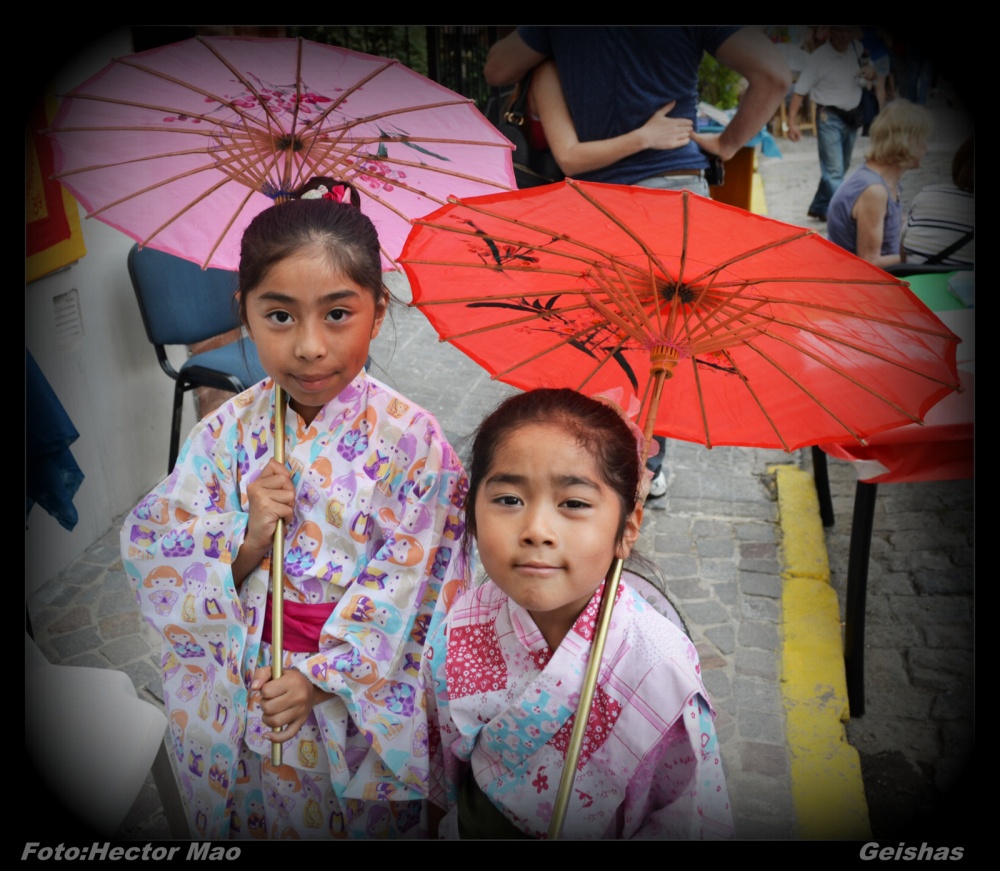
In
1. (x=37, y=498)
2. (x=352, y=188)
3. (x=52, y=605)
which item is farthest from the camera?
(x=52, y=605)

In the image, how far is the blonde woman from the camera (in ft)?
13.3

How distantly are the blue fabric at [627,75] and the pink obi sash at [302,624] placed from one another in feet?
6.73

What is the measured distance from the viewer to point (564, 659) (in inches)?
64.6

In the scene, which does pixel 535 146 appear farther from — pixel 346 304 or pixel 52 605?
pixel 52 605

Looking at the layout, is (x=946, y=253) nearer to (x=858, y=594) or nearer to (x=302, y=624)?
(x=858, y=594)

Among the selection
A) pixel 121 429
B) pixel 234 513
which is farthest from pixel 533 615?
pixel 121 429

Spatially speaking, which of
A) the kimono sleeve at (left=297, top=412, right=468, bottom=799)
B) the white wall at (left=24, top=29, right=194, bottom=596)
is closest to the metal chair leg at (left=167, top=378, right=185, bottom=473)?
the white wall at (left=24, top=29, right=194, bottom=596)

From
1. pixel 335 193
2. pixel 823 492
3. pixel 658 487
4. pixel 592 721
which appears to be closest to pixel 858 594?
pixel 823 492

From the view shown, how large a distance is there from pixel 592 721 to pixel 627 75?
7.69ft

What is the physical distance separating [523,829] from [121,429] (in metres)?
2.93

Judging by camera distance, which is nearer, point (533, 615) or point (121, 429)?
point (533, 615)

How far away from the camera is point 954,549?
13.3ft

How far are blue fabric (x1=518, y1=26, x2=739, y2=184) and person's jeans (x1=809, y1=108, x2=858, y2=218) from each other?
11.2ft

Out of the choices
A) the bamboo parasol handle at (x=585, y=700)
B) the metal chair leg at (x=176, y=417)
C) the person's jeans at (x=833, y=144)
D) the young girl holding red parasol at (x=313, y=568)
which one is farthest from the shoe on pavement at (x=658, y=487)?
the person's jeans at (x=833, y=144)
